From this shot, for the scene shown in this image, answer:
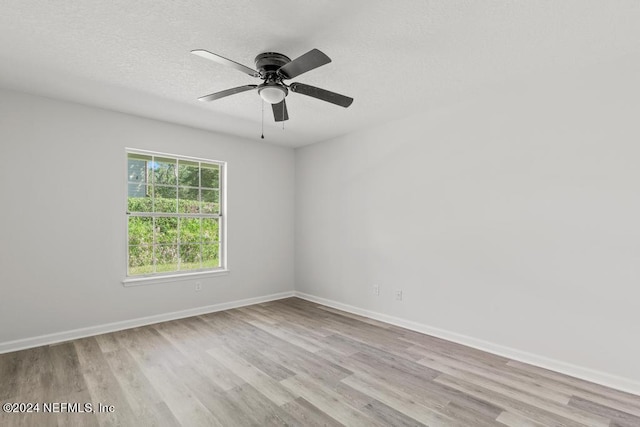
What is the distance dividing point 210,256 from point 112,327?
145 cm

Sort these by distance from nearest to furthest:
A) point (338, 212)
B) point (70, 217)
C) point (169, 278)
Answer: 1. point (70, 217)
2. point (169, 278)
3. point (338, 212)

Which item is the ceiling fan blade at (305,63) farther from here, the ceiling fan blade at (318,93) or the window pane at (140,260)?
the window pane at (140,260)

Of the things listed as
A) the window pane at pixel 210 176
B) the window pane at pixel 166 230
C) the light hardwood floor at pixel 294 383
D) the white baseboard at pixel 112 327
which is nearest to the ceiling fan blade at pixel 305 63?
the light hardwood floor at pixel 294 383

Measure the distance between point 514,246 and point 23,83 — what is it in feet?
16.2

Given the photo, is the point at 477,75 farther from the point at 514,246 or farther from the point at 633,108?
the point at 514,246

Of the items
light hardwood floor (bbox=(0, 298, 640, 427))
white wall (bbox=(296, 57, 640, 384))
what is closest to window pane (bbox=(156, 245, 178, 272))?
light hardwood floor (bbox=(0, 298, 640, 427))

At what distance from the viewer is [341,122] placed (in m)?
4.14

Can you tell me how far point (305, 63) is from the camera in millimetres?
2082

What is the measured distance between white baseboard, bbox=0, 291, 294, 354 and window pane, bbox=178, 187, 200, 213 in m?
1.37

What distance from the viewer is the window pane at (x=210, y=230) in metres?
4.65

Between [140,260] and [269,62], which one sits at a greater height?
[269,62]

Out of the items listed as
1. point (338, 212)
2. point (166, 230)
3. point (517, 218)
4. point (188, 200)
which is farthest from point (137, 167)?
point (517, 218)

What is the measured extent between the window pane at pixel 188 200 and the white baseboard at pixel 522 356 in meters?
2.74

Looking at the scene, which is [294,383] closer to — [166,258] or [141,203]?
[166,258]
